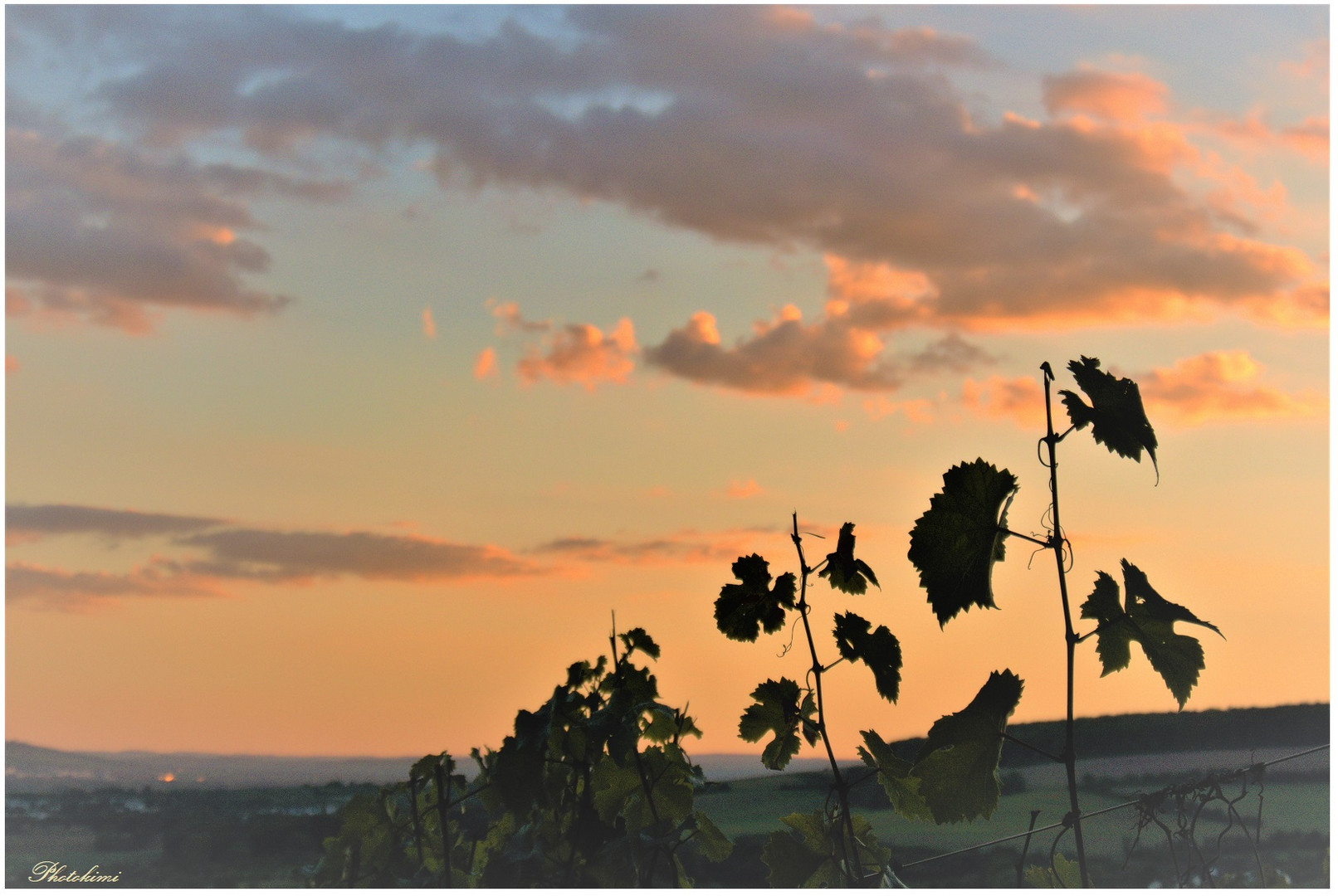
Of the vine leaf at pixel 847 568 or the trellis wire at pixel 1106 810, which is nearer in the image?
the trellis wire at pixel 1106 810

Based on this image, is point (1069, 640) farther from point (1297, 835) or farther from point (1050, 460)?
point (1297, 835)

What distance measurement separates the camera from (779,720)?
110 inches

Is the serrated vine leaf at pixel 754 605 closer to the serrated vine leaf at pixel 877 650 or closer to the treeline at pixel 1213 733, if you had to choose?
the serrated vine leaf at pixel 877 650

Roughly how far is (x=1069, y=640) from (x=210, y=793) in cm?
353

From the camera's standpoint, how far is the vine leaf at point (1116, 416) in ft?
6.96

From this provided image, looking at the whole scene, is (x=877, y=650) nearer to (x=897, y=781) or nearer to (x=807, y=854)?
(x=897, y=781)

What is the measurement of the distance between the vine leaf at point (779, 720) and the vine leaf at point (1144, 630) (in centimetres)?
79

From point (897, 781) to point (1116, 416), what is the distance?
3.57 ft

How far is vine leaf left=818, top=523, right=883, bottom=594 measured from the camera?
264cm

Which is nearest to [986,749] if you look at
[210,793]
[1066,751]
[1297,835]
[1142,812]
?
[1066,751]

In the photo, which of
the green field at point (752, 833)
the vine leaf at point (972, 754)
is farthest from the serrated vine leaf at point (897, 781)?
the vine leaf at point (972, 754)

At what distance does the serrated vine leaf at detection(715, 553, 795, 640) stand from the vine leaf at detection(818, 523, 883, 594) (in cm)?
10

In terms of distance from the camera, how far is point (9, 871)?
357 cm

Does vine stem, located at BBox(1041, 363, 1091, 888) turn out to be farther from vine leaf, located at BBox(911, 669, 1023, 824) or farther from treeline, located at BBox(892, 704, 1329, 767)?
treeline, located at BBox(892, 704, 1329, 767)
